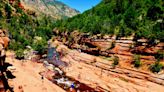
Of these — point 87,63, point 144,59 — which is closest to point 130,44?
point 144,59

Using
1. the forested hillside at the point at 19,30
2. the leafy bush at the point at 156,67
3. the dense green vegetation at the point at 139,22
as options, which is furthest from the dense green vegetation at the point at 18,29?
the leafy bush at the point at 156,67

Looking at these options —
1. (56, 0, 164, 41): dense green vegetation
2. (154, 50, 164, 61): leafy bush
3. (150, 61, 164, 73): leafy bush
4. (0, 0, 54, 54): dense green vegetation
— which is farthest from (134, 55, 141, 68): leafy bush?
(0, 0, 54, 54): dense green vegetation

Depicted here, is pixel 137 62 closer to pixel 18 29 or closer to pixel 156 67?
pixel 156 67

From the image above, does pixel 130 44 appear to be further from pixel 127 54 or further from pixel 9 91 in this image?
pixel 9 91

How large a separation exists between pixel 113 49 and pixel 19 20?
79.1 meters

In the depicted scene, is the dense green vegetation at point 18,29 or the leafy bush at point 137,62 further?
the dense green vegetation at point 18,29

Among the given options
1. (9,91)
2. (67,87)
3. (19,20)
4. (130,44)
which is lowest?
(67,87)

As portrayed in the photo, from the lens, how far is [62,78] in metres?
67.3

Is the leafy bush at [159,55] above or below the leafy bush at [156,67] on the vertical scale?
above

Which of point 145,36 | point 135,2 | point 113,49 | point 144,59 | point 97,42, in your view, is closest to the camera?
point 144,59

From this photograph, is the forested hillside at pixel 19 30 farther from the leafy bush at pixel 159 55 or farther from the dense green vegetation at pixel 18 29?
the leafy bush at pixel 159 55

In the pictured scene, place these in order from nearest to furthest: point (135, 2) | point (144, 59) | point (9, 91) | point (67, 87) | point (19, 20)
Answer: point (9, 91)
point (67, 87)
point (144, 59)
point (135, 2)
point (19, 20)

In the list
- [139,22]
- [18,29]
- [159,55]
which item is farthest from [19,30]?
[159,55]

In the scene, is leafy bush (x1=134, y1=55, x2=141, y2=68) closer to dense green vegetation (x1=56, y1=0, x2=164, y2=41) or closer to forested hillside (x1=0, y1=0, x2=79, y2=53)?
dense green vegetation (x1=56, y1=0, x2=164, y2=41)
